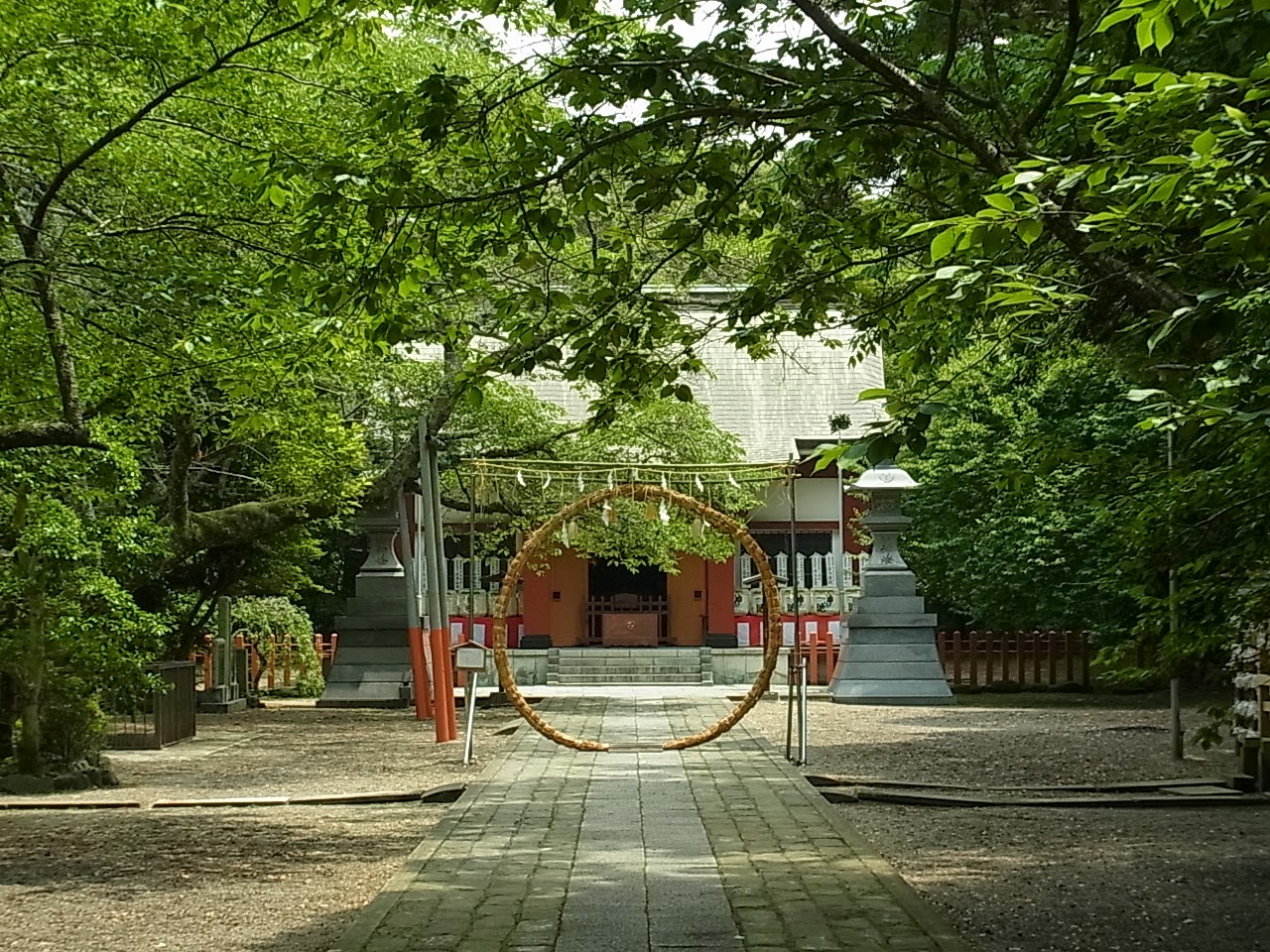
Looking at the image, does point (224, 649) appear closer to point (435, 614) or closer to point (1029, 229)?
point (435, 614)

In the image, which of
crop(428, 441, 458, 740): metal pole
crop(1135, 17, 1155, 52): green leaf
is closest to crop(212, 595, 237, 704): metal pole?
crop(428, 441, 458, 740): metal pole

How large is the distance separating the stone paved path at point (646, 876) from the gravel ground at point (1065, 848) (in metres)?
0.50

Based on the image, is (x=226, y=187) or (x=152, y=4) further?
(x=226, y=187)

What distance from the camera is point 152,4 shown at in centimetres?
989

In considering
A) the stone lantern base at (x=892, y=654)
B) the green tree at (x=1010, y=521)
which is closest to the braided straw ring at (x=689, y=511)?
the green tree at (x=1010, y=521)

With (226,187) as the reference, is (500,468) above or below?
below

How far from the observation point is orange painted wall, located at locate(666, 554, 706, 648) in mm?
32125

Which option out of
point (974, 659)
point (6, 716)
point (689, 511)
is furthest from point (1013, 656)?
point (6, 716)

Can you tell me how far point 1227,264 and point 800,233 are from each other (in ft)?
13.0

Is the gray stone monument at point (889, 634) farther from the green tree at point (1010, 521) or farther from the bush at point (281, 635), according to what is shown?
the bush at point (281, 635)

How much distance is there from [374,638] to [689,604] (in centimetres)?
946

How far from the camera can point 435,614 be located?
1733cm

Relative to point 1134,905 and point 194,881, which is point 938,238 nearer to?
point 1134,905

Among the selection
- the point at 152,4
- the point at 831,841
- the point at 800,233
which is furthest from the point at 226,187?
the point at 831,841
